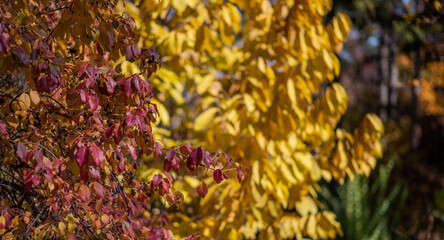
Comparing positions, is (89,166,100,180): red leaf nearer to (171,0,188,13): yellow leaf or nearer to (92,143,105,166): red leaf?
(92,143,105,166): red leaf

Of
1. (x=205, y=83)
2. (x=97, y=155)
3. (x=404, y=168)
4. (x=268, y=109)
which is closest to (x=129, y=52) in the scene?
(x=97, y=155)

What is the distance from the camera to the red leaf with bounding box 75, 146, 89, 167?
1.29m

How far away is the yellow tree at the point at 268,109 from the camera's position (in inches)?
101

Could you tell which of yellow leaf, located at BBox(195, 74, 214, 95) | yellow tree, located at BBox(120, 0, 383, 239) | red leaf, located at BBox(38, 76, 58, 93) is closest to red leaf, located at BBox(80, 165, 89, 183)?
red leaf, located at BBox(38, 76, 58, 93)

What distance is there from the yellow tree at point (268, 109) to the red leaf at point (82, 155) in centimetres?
118

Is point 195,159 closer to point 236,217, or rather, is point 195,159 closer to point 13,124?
point 13,124

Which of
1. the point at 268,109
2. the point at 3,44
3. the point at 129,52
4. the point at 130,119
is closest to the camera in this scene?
the point at 3,44

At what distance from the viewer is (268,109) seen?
2736 mm

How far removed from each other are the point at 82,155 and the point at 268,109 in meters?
1.62

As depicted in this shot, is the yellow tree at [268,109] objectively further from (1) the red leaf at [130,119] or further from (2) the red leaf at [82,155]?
(2) the red leaf at [82,155]

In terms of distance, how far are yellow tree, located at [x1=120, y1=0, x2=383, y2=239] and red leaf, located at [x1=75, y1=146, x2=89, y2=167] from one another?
1179 millimetres

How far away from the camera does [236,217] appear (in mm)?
2586

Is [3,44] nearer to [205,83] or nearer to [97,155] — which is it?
[97,155]

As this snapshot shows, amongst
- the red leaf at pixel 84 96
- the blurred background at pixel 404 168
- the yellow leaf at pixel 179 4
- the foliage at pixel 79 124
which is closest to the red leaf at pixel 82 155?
the foliage at pixel 79 124
